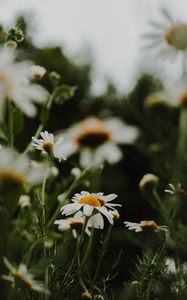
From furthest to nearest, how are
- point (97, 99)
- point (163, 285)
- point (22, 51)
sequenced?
point (22, 51) → point (97, 99) → point (163, 285)

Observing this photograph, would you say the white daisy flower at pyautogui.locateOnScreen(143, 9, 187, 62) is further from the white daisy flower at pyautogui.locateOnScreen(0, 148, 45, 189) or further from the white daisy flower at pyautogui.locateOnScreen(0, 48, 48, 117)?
the white daisy flower at pyautogui.locateOnScreen(0, 148, 45, 189)

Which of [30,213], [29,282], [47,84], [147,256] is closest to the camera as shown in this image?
[29,282]

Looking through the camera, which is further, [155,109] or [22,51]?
[22,51]

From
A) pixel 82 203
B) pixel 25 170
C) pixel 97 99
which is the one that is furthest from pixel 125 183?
pixel 25 170

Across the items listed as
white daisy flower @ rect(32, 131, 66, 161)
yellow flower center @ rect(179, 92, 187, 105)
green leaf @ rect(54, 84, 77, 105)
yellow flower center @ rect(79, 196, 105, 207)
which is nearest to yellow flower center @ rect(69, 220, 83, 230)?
yellow flower center @ rect(79, 196, 105, 207)

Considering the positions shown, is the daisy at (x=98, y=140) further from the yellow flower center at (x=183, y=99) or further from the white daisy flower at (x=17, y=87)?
the yellow flower center at (x=183, y=99)

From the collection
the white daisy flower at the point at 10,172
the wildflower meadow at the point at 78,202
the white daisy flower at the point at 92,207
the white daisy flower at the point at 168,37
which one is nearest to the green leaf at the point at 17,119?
the wildflower meadow at the point at 78,202

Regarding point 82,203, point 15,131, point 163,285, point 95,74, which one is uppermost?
point 95,74

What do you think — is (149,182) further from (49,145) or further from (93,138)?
(93,138)

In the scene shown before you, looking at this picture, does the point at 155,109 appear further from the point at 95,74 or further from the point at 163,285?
the point at 95,74
